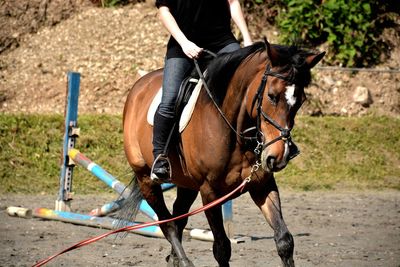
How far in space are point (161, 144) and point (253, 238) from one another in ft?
8.21

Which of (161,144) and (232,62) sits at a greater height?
(232,62)

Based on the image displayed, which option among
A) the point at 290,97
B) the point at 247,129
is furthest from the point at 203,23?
the point at 290,97

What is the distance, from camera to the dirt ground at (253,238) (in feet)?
A: 24.0

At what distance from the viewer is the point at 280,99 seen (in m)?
5.18

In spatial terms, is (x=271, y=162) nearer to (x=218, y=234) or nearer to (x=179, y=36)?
(x=218, y=234)

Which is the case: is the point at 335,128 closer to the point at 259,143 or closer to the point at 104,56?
the point at 104,56

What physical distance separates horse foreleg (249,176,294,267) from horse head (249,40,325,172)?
2.29 feet

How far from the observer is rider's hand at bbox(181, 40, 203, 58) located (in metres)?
6.17

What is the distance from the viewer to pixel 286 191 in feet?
39.9

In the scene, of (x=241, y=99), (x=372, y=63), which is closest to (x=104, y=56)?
(x=372, y=63)

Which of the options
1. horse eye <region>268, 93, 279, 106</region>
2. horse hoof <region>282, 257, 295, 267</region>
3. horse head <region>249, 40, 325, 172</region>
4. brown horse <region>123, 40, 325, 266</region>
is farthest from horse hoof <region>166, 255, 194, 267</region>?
horse eye <region>268, 93, 279, 106</region>

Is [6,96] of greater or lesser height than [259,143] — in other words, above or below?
below

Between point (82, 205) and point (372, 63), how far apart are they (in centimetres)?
822

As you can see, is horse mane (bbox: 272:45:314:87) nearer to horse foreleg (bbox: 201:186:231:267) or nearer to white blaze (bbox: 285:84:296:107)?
white blaze (bbox: 285:84:296:107)
